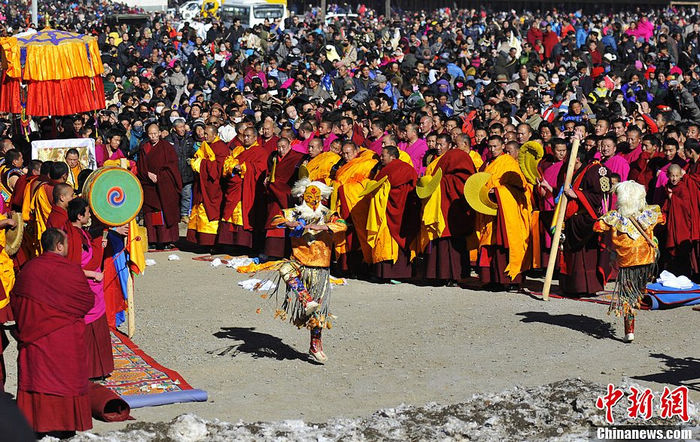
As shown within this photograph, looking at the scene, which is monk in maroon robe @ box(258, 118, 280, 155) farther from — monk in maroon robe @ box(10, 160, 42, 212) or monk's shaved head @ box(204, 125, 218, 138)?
monk in maroon robe @ box(10, 160, 42, 212)

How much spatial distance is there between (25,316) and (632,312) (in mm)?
4945

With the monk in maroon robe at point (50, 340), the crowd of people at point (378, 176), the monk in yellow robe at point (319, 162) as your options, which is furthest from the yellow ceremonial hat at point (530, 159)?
the monk in maroon robe at point (50, 340)

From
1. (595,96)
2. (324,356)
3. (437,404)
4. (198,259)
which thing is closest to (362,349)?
(324,356)

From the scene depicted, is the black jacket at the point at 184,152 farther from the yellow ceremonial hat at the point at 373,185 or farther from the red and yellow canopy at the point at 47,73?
the yellow ceremonial hat at the point at 373,185

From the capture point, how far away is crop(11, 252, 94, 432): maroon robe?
6.99 meters

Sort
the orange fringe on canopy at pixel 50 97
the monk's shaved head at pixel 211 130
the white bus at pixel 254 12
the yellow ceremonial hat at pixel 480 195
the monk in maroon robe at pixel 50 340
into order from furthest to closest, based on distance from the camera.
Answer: the white bus at pixel 254 12, the monk's shaved head at pixel 211 130, the orange fringe on canopy at pixel 50 97, the yellow ceremonial hat at pixel 480 195, the monk in maroon robe at pixel 50 340

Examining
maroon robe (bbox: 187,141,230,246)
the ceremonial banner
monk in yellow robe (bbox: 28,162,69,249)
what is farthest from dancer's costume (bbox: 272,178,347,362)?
maroon robe (bbox: 187,141,230,246)

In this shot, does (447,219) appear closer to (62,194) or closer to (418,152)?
(418,152)

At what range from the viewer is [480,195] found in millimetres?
11789

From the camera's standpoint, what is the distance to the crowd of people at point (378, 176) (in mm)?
9055

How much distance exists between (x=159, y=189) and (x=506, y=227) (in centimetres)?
475

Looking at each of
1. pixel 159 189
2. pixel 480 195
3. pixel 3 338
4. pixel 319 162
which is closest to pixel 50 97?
pixel 159 189

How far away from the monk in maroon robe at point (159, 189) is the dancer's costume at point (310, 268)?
550cm

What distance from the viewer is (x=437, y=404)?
25.6 ft
